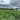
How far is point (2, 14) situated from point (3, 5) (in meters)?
0.15

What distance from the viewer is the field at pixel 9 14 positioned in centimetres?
58

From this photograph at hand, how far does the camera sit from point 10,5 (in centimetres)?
64

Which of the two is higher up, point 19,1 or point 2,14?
point 19,1

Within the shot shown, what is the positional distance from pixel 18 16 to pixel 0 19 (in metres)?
0.28

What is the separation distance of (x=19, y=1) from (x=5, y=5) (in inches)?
9.5

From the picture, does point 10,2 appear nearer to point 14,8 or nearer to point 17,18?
point 14,8

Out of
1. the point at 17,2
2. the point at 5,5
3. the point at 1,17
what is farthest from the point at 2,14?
Answer: the point at 17,2

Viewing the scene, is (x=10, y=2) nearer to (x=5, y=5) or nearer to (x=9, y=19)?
(x=5, y=5)

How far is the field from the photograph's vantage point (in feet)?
1.90

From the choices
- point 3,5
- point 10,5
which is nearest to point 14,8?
point 10,5

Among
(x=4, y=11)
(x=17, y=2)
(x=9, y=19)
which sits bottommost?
(x=9, y=19)

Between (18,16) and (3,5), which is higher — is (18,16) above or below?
below

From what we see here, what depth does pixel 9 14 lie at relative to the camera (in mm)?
605

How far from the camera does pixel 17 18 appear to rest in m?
0.58
